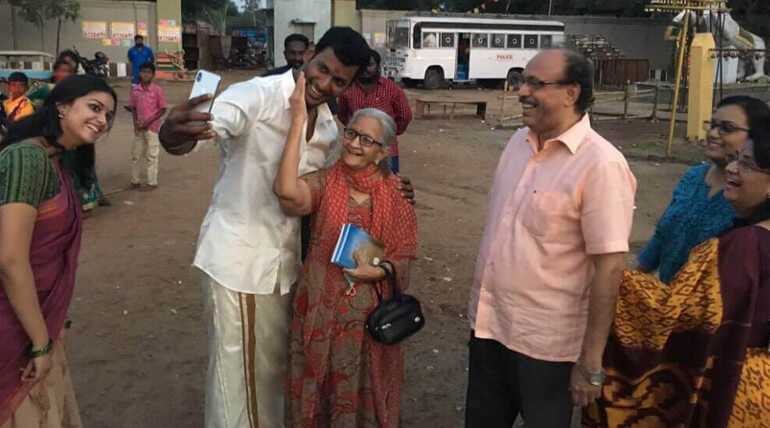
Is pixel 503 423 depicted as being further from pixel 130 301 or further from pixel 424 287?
pixel 130 301

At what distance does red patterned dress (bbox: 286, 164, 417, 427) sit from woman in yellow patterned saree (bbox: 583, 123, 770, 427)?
33.7 inches

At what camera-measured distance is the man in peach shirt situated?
214 centimetres

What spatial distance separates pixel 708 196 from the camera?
2.71 m

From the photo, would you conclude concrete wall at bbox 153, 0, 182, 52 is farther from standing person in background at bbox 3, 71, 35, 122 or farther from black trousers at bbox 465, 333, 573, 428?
black trousers at bbox 465, 333, 573, 428

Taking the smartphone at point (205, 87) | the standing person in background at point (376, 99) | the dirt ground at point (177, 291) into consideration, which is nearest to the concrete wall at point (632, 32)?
the dirt ground at point (177, 291)

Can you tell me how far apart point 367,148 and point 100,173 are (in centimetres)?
773

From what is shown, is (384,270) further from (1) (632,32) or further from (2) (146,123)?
(1) (632,32)

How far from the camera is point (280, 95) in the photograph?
2.51 m

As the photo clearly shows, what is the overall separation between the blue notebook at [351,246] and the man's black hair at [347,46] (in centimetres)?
61

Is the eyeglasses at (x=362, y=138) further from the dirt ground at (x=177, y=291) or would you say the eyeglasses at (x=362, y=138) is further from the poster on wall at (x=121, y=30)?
the poster on wall at (x=121, y=30)

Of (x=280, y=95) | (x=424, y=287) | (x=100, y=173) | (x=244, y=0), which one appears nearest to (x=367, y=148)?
(x=280, y=95)

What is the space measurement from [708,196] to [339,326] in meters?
1.54

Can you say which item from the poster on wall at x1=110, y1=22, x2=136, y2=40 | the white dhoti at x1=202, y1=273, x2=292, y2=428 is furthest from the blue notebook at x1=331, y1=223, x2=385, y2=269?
the poster on wall at x1=110, y1=22, x2=136, y2=40

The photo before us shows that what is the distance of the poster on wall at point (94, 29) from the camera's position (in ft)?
80.0
